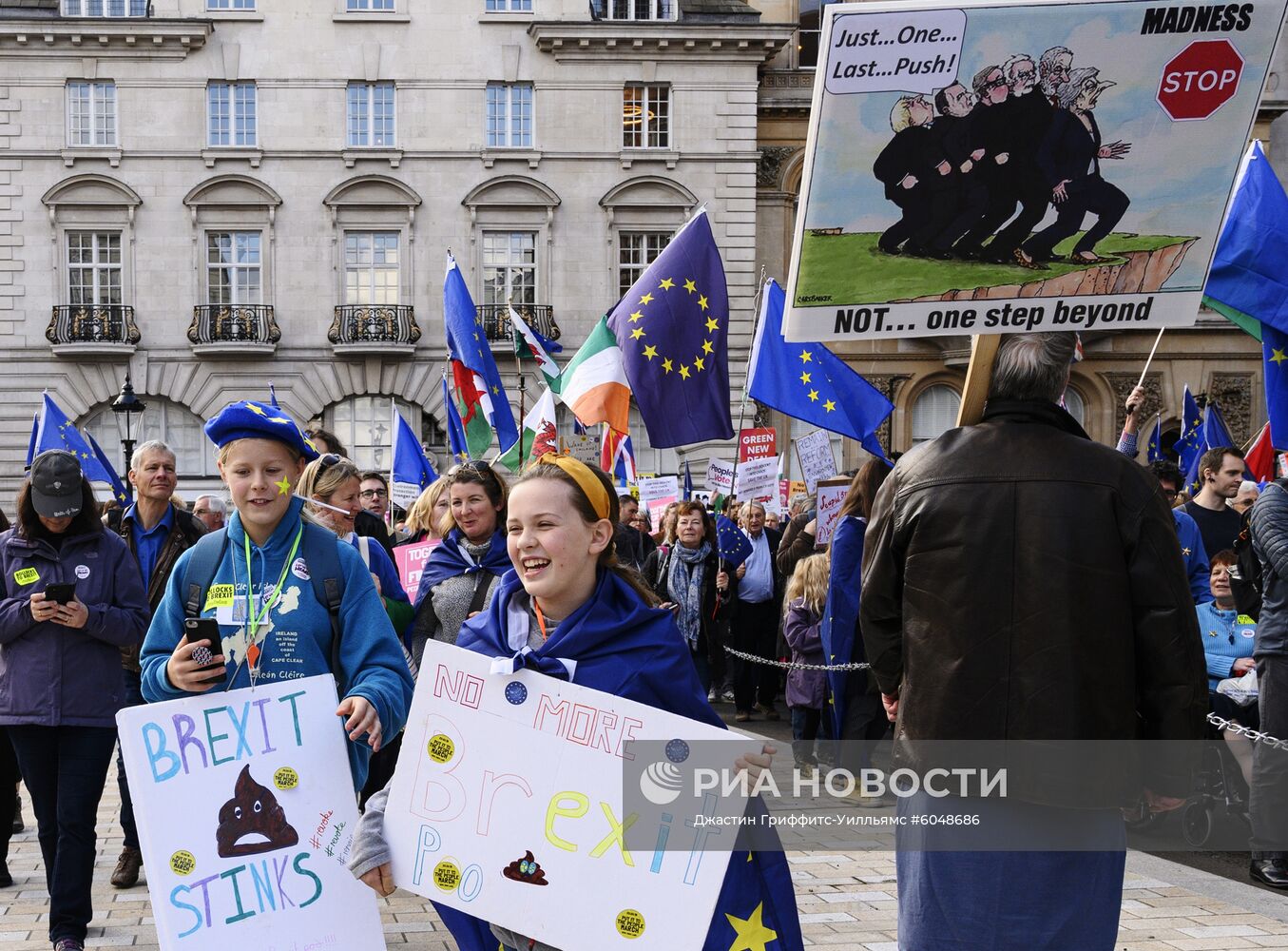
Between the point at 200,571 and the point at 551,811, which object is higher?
the point at 200,571

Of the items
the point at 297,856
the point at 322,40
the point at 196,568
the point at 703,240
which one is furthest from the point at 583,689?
the point at 322,40

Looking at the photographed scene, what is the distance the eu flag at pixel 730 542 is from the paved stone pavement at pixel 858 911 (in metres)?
6.75

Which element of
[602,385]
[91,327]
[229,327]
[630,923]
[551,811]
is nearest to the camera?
[630,923]

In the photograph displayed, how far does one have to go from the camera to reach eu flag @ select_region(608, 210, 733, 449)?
28.5 feet

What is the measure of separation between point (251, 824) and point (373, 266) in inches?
1289

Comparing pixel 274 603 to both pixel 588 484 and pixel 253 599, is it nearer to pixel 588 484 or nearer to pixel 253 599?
pixel 253 599

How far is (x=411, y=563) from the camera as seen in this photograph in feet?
24.5

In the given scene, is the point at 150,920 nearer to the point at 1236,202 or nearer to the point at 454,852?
the point at 454,852

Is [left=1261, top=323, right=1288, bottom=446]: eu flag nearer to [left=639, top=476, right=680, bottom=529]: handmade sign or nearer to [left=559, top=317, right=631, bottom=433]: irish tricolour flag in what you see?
[left=559, top=317, right=631, bottom=433]: irish tricolour flag

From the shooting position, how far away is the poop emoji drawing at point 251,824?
4125mm

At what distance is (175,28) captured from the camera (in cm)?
3488

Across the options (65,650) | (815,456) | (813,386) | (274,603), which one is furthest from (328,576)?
(815,456)

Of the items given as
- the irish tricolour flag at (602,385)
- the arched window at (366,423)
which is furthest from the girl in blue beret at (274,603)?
the arched window at (366,423)

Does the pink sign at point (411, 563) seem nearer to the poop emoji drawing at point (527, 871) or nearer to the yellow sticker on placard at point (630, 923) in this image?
the poop emoji drawing at point (527, 871)
